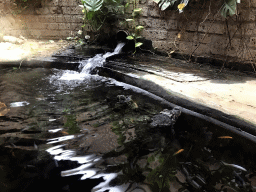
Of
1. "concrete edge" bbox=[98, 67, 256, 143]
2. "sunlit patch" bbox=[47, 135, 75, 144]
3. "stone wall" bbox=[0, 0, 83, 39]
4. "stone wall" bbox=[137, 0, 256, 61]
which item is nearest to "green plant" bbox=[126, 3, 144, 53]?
"stone wall" bbox=[137, 0, 256, 61]

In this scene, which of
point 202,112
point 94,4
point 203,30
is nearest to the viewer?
point 202,112

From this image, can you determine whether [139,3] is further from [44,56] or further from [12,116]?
[12,116]

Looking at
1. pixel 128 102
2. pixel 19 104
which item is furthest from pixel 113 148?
pixel 19 104

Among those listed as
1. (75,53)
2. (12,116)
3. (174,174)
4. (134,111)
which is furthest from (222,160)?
(75,53)

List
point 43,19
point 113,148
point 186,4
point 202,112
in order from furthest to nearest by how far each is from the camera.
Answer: point 43,19 < point 186,4 < point 202,112 < point 113,148

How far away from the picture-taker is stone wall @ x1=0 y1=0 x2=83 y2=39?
696cm

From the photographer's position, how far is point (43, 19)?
→ 285 inches

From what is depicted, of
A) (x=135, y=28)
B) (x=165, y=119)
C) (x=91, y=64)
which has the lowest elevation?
(x=165, y=119)

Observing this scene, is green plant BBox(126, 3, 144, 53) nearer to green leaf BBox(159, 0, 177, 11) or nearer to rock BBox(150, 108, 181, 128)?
green leaf BBox(159, 0, 177, 11)

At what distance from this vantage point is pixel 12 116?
2.44 metres

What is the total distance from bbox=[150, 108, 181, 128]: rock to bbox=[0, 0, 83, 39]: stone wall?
598 centimetres

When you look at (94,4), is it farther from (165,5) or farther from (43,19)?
(43,19)

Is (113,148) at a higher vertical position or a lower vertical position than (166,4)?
lower

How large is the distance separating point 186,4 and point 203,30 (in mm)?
746
